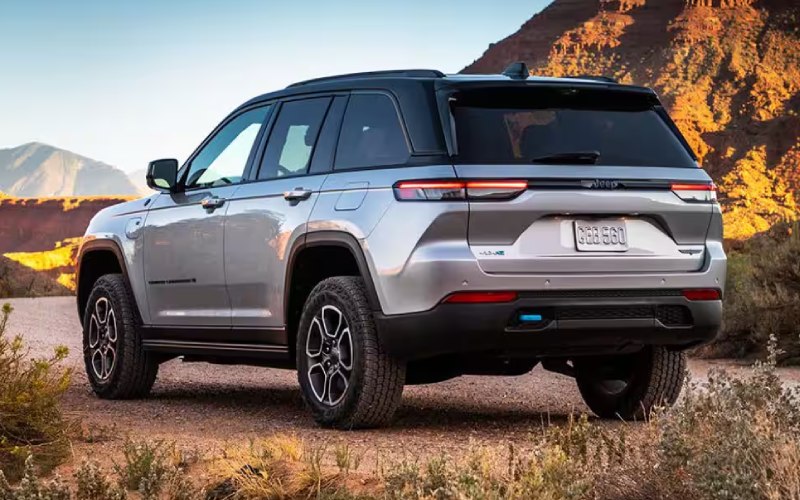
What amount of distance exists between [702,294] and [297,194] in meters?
2.40

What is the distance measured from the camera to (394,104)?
742 centimetres

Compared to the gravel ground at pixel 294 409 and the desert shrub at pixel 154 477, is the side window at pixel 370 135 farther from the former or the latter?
the desert shrub at pixel 154 477

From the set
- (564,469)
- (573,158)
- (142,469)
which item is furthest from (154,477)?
(573,158)

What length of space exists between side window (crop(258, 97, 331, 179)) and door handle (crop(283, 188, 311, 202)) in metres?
0.20

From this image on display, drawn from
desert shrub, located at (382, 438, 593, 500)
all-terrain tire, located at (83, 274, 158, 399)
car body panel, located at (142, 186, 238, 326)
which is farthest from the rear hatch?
all-terrain tire, located at (83, 274, 158, 399)

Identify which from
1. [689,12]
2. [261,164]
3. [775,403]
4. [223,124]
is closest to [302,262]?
[261,164]

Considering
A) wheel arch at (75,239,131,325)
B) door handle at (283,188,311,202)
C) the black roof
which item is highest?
the black roof

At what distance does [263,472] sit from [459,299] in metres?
1.95

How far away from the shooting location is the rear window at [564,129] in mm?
7012

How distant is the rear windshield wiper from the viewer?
7.01 metres

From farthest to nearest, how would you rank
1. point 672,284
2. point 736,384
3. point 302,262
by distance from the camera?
point 302,262, point 672,284, point 736,384

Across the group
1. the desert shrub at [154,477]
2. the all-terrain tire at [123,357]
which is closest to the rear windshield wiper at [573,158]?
the desert shrub at [154,477]

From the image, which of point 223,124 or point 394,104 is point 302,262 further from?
point 223,124

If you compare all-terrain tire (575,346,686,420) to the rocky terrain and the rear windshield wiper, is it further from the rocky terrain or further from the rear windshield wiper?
the rocky terrain
